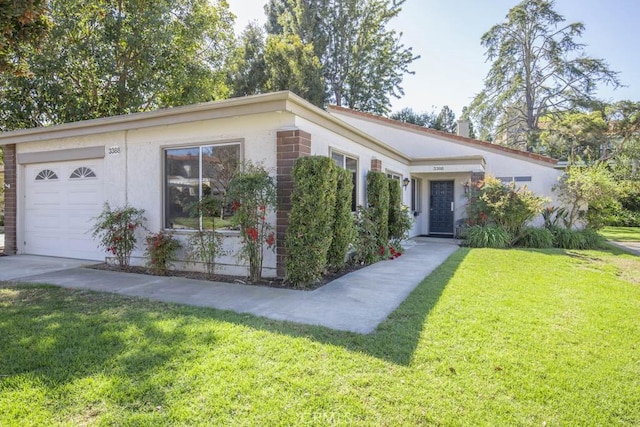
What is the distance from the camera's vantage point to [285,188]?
6.42 meters

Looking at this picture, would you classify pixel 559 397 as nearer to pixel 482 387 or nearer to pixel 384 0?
pixel 482 387

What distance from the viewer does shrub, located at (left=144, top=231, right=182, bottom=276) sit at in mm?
7062

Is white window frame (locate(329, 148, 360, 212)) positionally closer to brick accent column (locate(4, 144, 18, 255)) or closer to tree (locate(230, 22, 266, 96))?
brick accent column (locate(4, 144, 18, 255))

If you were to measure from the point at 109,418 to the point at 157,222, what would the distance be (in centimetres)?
573

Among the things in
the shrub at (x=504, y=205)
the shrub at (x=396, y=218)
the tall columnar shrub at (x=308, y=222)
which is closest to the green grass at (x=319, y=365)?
the tall columnar shrub at (x=308, y=222)

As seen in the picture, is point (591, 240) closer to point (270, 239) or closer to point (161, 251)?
point (270, 239)

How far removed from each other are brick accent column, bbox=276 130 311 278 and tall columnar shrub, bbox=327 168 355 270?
872 mm

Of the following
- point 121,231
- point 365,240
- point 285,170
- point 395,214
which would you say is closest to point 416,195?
point 395,214

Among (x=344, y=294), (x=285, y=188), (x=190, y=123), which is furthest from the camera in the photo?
(x=190, y=123)

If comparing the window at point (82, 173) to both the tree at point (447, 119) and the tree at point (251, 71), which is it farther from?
the tree at point (447, 119)

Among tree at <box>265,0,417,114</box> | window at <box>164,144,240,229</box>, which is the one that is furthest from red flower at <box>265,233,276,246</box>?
tree at <box>265,0,417,114</box>

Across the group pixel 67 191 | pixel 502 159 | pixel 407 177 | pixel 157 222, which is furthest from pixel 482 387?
pixel 502 159

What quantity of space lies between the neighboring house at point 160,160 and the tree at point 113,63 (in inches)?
143

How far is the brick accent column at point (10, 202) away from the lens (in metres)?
9.74
